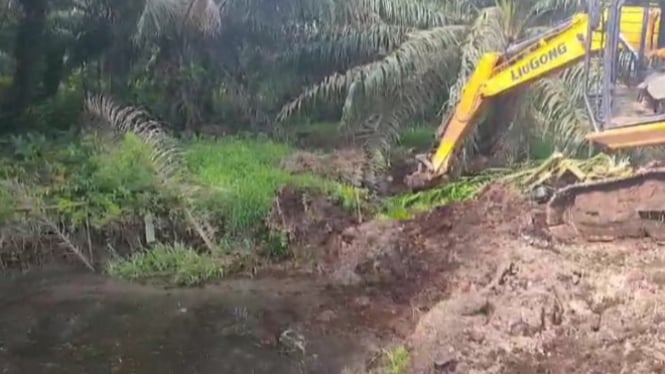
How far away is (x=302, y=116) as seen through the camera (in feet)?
42.8

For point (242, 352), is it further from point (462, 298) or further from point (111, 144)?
point (111, 144)

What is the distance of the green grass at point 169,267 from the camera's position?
26.7ft

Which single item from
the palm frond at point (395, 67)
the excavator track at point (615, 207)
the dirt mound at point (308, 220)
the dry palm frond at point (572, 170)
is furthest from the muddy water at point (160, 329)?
the palm frond at point (395, 67)

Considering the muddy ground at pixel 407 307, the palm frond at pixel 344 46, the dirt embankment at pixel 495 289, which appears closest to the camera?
the dirt embankment at pixel 495 289

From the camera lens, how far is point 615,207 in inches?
304

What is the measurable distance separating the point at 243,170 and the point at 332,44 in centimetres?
309

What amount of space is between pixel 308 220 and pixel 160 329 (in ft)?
7.33

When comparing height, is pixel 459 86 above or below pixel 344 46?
below

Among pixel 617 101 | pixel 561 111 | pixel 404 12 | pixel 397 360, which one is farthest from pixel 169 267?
pixel 404 12

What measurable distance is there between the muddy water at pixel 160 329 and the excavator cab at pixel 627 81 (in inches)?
107

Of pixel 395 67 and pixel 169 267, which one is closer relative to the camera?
pixel 169 267

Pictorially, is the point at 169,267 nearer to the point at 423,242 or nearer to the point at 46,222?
the point at 46,222

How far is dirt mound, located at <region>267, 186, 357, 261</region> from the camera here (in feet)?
28.2

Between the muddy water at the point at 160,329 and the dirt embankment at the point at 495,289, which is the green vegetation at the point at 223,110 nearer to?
the muddy water at the point at 160,329
